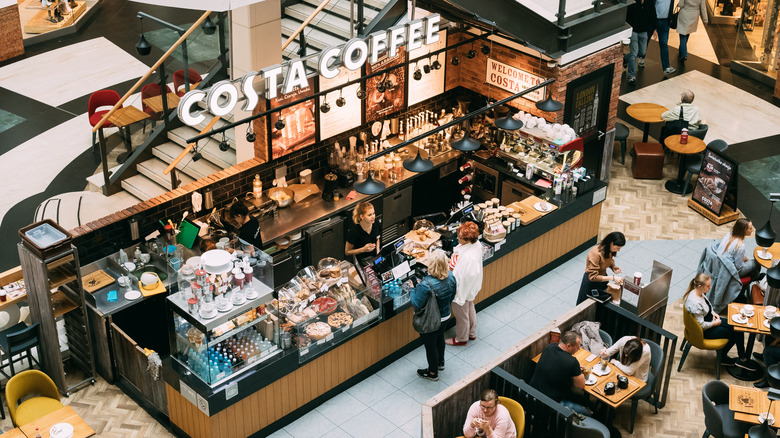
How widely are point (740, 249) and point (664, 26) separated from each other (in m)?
8.25

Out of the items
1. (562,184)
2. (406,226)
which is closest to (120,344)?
(406,226)

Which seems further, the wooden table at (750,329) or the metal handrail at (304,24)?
the metal handrail at (304,24)

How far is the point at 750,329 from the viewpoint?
994 cm

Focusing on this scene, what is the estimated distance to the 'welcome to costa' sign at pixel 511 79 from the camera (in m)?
12.7

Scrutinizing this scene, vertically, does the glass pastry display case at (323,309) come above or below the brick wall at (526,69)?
below

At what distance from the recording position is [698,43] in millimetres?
19750

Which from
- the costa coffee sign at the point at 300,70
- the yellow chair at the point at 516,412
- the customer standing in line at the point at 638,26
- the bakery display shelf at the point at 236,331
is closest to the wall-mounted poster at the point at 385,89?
the costa coffee sign at the point at 300,70

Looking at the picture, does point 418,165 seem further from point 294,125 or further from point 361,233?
point 294,125

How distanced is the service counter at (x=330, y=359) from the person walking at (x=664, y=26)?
6.60m

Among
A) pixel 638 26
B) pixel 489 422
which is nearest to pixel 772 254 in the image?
pixel 489 422

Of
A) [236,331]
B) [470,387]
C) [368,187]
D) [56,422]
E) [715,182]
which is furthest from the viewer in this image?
[715,182]

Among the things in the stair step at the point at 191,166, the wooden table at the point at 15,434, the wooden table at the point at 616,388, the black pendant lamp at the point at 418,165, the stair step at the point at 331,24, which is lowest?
the wooden table at the point at 15,434

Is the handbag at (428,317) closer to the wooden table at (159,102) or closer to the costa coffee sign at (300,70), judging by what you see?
the costa coffee sign at (300,70)

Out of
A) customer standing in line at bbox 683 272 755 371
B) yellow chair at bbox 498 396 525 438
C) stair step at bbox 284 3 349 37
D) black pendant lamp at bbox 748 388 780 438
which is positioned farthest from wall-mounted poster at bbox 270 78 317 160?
black pendant lamp at bbox 748 388 780 438
